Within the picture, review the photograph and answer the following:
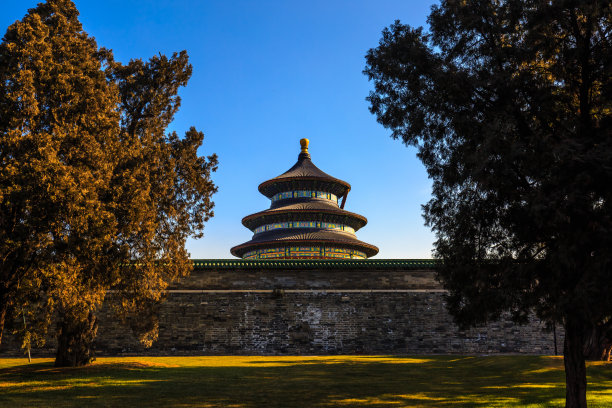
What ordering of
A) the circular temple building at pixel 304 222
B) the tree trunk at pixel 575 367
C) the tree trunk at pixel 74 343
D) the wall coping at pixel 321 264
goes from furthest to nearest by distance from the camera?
the circular temple building at pixel 304 222 → the wall coping at pixel 321 264 → the tree trunk at pixel 74 343 → the tree trunk at pixel 575 367

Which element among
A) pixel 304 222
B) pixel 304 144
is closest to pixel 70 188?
pixel 304 222

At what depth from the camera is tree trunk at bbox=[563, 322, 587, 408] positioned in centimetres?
844

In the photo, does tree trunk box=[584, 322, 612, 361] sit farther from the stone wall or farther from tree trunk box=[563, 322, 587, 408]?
tree trunk box=[563, 322, 587, 408]

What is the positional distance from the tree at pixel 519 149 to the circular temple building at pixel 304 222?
58.5 ft

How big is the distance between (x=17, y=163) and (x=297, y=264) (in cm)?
1350

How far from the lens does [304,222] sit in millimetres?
30000

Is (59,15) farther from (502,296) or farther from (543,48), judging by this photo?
(502,296)

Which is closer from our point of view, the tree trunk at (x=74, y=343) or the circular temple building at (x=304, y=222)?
the tree trunk at (x=74, y=343)

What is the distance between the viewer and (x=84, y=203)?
1070 centimetres

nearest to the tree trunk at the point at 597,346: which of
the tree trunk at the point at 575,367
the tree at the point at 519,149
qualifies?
the tree at the point at 519,149

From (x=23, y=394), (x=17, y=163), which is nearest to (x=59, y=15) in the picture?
(x=17, y=163)

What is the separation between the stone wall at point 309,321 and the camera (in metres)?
20.6

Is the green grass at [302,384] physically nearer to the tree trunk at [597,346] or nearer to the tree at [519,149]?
the tree trunk at [597,346]

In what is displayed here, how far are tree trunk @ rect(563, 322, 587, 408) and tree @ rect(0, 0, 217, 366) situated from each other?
32.0 feet
